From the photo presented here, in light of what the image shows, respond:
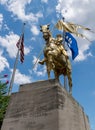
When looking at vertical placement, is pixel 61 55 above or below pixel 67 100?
above

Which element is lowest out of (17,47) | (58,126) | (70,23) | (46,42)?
(58,126)

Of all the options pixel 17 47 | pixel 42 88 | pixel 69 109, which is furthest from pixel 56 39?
pixel 17 47

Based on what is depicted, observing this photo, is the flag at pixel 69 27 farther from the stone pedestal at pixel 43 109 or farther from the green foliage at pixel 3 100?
the green foliage at pixel 3 100

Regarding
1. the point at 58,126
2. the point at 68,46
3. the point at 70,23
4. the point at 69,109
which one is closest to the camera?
the point at 58,126

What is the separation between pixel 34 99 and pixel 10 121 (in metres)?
1.53

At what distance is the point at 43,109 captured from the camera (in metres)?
11.9

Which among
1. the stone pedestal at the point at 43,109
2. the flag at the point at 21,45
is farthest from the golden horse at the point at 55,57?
the flag at the point at 21,45

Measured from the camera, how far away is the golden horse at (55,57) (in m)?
13.5

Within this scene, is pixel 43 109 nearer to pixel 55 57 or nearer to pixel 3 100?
pixel 55 57

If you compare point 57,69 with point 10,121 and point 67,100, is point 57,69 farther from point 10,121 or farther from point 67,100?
point 10,121

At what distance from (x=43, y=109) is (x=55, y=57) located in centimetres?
297

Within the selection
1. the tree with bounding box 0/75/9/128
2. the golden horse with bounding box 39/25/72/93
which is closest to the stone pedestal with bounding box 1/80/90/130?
the golden horse with bounding box 39/25/72/93

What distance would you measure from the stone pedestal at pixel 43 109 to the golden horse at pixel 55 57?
1.15 metres

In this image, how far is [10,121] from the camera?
40.6ft
